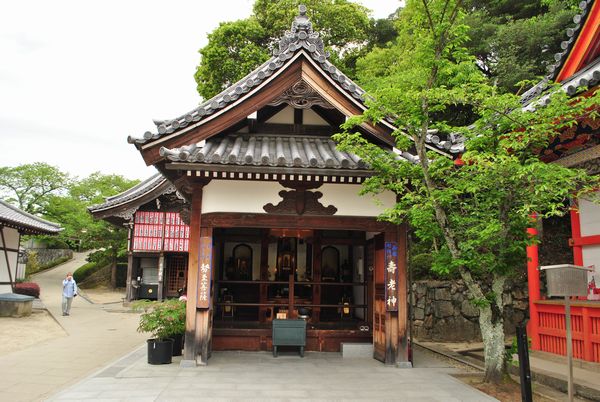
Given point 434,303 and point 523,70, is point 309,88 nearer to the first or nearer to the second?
point 434,303

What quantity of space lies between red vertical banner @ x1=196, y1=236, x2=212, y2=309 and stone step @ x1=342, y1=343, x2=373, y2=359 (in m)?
3.73

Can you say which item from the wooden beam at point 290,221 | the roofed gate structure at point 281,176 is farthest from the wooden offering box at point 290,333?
the wooden beam at point 290,221

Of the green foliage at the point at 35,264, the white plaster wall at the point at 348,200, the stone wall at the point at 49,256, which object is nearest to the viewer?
the white plaster wall at the point at 348,200

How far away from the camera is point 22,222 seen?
72.3ft

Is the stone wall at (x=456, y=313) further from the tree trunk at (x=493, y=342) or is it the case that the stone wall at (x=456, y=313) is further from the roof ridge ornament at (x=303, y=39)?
the roof ridge ornament at (x=303, y=39)

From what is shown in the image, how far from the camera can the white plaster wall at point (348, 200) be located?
10.4 metres

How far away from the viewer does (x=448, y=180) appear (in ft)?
26.1

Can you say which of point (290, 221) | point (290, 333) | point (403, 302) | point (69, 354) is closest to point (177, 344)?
point (290, 333)

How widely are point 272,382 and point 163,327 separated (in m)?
3.23

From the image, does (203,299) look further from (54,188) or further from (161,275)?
(54,188)

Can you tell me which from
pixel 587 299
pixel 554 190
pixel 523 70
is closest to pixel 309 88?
pixel 554 190

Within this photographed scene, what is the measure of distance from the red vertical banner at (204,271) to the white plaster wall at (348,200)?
278 cm

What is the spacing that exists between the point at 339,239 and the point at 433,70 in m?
6.27

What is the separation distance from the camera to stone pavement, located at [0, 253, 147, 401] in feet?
27.8
